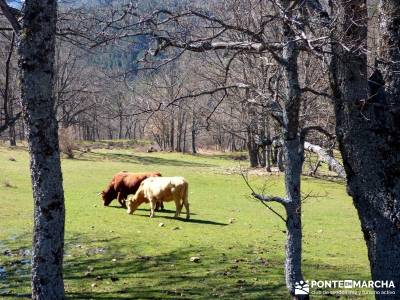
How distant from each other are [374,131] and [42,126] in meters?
3.62

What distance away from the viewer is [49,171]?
566 centimetres

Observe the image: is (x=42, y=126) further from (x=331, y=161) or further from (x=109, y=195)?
(x=109, y=195)

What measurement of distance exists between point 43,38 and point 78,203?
60.5ft

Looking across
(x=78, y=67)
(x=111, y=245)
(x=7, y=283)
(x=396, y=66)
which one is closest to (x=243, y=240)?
(x=111, y=245)

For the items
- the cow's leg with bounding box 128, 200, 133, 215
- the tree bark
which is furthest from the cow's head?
the tree bark

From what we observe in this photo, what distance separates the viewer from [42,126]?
18.5ft

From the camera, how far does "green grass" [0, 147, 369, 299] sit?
971 cm

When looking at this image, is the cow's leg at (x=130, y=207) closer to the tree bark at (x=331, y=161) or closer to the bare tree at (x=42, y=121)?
the tree bark at (x=331, y=161)

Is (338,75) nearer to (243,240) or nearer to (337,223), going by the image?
(243,240)

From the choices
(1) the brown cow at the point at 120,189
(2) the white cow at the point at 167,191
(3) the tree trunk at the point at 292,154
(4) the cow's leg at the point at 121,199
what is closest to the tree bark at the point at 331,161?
(3) the tree trunk at the point at 292,154

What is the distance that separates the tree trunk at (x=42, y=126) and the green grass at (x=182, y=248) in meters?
3.31

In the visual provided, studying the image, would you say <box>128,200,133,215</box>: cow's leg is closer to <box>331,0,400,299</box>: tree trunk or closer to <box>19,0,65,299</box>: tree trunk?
<box>19,0,65,299</box>: tree trunk

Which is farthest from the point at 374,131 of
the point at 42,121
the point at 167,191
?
the point at 167,191

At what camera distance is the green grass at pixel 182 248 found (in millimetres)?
9711
